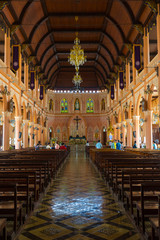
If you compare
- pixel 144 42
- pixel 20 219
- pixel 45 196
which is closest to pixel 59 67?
pixel 144 42

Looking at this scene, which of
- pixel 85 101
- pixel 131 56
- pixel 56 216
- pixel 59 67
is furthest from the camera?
pixel 85 101

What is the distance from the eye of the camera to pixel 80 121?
39.7 meters

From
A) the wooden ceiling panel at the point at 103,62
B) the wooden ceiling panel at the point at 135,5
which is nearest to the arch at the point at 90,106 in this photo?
the wooden ceiling panel at the point at 103,62

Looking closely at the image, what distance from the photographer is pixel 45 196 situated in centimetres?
648

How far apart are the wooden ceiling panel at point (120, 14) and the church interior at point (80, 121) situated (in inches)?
4.3

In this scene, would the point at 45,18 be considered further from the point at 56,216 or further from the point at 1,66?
the point at 56,216

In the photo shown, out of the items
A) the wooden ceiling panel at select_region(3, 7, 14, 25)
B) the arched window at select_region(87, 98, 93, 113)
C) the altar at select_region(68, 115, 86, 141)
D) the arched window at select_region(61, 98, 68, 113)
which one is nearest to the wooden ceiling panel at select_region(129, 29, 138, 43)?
the wooden ceiling panel at select_region(3, 7, 14, 25)

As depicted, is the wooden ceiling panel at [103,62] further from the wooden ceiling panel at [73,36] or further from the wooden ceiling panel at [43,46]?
the wooden ceiling panel at [43,46]

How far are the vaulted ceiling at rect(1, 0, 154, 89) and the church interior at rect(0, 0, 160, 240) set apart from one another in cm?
10

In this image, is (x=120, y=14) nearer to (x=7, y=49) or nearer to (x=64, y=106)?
(x=7, y=49)

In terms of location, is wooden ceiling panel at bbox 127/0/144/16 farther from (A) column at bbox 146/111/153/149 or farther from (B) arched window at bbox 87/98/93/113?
(B) arched window at bbox 87/98/93/113

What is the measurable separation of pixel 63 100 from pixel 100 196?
34.7 m

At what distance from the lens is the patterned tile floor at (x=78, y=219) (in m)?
3.81

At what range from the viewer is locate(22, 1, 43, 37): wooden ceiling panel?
1755 centimetres
